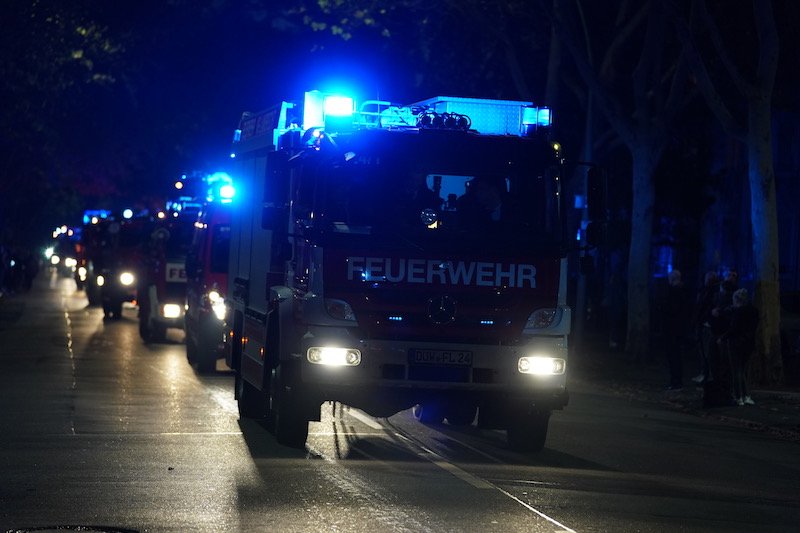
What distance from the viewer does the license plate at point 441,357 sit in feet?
41.4

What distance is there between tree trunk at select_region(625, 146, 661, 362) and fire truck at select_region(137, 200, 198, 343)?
7.92 meters

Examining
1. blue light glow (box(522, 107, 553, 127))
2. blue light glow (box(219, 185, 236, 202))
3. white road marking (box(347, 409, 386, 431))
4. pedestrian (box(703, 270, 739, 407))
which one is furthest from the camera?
blue light glow (box(219, 185, 236, 202))

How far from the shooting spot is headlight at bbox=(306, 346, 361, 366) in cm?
1259

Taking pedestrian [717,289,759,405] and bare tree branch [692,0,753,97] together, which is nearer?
pedestrian [717,289,759,405]

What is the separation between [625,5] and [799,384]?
27.7 ft

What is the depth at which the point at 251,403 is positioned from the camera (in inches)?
612

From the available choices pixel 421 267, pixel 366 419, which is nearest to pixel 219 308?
pixel 366 419

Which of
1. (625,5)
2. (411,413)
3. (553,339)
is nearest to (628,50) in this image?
(625,5)

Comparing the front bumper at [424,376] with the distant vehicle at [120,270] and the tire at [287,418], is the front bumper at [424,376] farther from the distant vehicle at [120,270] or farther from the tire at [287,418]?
the distant vehicle at [120,270]

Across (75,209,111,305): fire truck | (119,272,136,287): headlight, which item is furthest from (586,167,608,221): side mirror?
(75,209,111,305): fire truck

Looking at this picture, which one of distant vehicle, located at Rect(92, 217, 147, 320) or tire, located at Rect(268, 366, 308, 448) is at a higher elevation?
distant vehicle, located at Rect(92, 217, 147, 320)

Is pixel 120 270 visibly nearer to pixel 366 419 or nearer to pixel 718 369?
pixel 718 369

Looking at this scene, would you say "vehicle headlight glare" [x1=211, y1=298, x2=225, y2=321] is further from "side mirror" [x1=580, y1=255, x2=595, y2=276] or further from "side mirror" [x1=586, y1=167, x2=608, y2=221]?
"side mirror" [x1=586, y1=167, x2=608, y2=221]

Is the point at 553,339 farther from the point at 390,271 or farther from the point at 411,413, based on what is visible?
the point at 411,413
